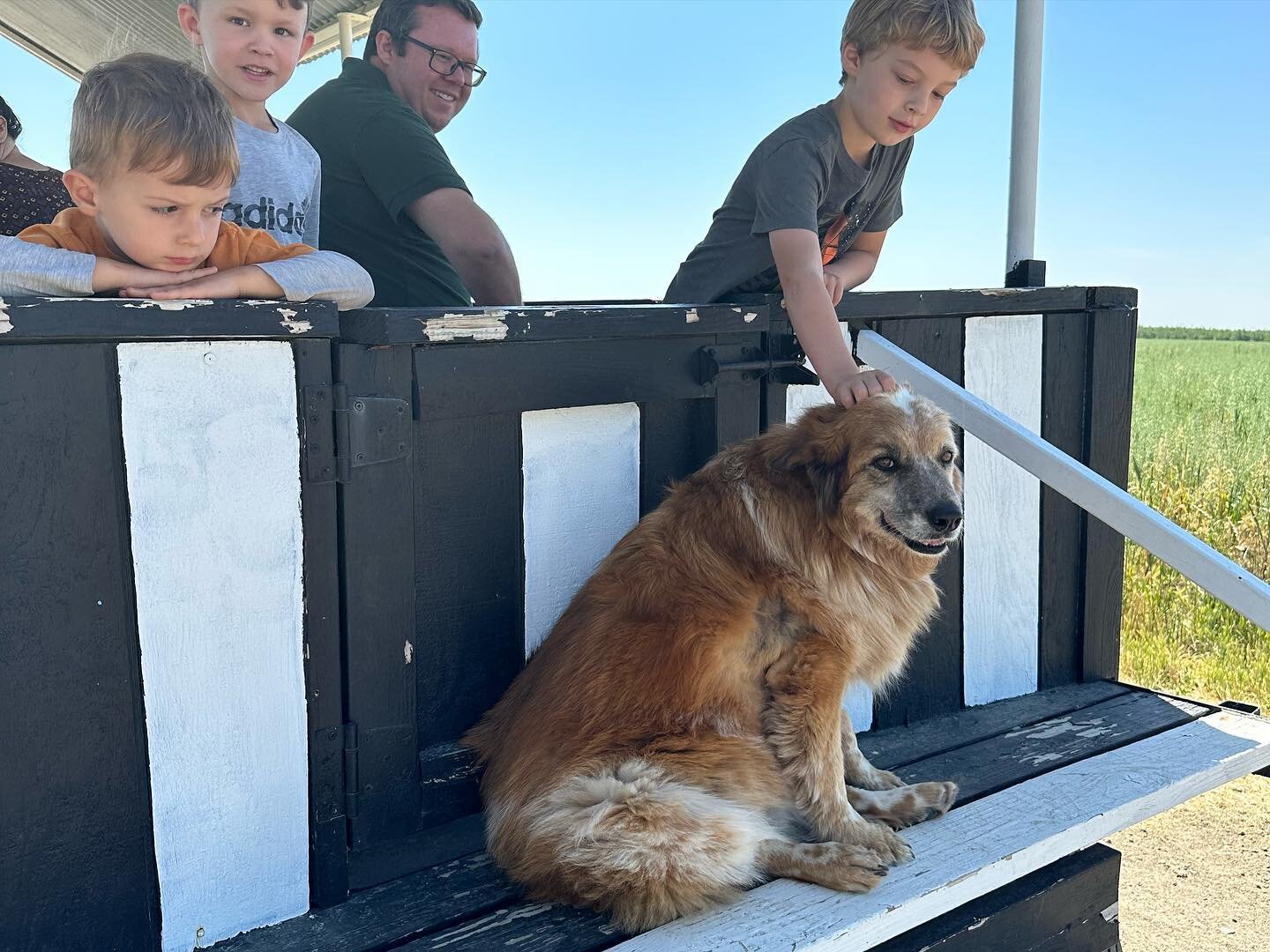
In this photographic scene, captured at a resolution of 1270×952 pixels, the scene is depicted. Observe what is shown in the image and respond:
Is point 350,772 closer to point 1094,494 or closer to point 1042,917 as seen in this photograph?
point 1042,917

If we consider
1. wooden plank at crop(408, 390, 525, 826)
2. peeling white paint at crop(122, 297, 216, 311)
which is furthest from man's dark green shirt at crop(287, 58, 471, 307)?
peeling white paint at crop(122, 297, 216, 311)

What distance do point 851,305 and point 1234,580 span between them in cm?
108

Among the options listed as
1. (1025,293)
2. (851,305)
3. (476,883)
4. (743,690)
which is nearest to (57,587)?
(476,883)

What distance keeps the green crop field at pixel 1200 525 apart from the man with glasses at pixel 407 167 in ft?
12.1

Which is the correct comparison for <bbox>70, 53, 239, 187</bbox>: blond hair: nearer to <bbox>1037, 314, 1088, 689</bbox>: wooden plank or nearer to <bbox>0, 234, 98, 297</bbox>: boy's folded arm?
<bbox>0, 234, 98, 297</bbox>: boy's folded arm

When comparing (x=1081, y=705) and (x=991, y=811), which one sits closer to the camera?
(x=991, y=811)

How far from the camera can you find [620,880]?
175 centimetres

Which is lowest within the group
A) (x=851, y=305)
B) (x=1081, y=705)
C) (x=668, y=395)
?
(x=1081, y=705)

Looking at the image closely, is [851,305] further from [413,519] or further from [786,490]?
[413,519]

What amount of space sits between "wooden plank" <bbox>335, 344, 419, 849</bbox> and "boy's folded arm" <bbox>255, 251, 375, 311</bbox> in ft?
0.34

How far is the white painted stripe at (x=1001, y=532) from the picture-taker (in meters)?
3.04

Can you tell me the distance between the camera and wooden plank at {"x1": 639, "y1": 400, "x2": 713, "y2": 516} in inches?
93.9

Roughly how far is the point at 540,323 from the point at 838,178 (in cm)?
110

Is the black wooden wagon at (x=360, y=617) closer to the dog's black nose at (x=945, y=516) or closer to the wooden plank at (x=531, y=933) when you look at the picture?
the wooden plank at (x=531, y=933)
